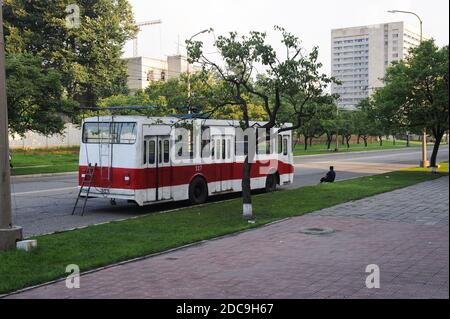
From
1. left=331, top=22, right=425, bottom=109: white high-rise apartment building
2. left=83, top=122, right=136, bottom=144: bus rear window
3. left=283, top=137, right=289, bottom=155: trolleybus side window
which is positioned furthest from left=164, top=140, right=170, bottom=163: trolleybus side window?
left=331, top=22, right=425, bottom=109: white high-rise apartment building

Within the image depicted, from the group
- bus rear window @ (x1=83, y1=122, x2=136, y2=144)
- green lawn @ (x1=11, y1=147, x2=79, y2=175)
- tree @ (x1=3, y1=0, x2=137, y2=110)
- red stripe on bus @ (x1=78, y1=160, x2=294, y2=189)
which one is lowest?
green lawn @ (x1=11, y1=147, x2=79, y2=175)

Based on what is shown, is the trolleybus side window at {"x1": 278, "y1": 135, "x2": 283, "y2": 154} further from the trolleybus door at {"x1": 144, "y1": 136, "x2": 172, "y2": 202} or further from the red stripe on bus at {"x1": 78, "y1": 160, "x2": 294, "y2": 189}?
the trolleybus door at {"x1": 144, "y1": 136, "x2": 172, "y2": 202}

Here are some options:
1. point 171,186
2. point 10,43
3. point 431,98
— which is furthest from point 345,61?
point 10,43

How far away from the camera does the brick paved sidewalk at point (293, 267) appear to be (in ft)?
21.8

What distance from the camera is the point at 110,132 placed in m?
15.0

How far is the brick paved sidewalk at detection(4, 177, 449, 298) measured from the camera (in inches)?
262

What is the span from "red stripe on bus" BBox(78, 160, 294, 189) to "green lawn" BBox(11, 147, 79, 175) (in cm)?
1464

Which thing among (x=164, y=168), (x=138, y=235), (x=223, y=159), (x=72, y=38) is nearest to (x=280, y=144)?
(x=223, y=159)

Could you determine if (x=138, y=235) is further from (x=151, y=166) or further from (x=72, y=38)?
(x=72, y=38)

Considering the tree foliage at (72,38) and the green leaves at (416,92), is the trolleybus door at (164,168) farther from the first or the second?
the tree foliage at (72,38)

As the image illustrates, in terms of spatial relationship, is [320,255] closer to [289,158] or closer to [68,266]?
[68,266]

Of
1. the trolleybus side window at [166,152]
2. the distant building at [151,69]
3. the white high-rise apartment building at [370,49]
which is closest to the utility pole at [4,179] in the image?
the trolleybus side window at [166,152]

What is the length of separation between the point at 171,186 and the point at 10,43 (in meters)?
40.1

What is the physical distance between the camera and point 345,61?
38250 millimetres
